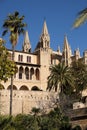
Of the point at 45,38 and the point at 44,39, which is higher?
the point at 45,38

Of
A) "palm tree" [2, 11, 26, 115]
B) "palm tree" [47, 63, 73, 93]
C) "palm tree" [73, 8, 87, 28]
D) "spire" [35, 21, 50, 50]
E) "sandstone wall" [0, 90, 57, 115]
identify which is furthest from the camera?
"spire" [35, 21, 50, 50]

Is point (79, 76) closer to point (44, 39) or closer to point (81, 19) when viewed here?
point (44, 39)

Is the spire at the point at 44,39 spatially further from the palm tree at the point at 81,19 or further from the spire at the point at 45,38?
the palm tree at the point at 81,19

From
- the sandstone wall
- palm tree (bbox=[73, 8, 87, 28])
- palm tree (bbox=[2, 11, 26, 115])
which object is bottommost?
the sandstone wall

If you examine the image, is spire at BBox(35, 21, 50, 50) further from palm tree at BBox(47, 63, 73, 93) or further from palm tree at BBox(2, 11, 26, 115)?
palm tree at BBox(2, 11, 26, 115)

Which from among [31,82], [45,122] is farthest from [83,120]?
[31,82]

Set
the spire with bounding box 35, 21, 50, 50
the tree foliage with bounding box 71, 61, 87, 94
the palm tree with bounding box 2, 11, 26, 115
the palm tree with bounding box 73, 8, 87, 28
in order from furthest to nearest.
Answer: the spire with bounding box 35, 21, 50, 50, the tree foliage with bounding box 71, 61, 87, 94, the palm tree with bounding box 2, 11, 26, 115, the palm tree with bounding box 73, 8, 87, 28

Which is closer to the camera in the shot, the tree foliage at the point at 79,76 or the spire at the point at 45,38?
the tree foliage at the point at 79,76

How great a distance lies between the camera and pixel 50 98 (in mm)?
56375

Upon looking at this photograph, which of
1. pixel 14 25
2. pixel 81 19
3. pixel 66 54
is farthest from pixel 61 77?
pixel 81 19

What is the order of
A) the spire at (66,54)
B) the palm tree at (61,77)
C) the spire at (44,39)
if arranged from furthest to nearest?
the spire at (66,54), the spire at (44,39), the palm tree at (61,77)

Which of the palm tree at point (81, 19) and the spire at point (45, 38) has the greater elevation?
the spire at point (45, 38)

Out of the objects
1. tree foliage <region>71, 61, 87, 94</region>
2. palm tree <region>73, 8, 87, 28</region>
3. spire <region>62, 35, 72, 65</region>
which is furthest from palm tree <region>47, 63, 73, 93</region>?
palm tree <region>73, 8, 87, 28</region>

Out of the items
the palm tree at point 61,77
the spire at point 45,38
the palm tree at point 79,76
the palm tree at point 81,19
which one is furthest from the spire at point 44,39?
the palm tree at point 81,19
